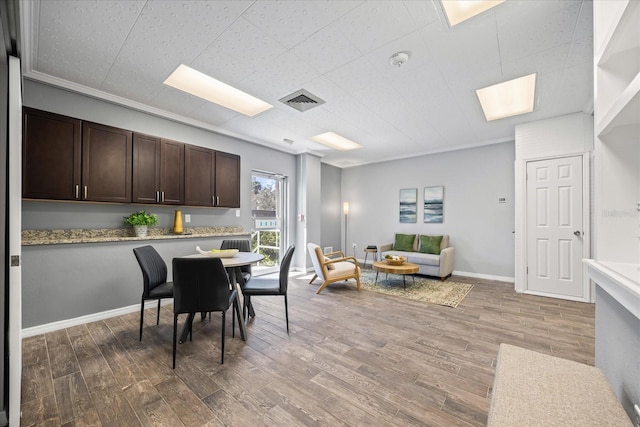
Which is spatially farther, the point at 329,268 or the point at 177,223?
the point at 329,268

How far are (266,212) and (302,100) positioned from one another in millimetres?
2667

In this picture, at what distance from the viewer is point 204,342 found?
254 cm

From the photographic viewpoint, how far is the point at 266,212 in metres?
5.43

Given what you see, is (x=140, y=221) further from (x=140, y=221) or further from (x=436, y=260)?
Result: (x=436, y=260)

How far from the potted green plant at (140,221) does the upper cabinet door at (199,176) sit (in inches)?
20.8

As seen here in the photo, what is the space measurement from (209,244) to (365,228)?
13.5 feet

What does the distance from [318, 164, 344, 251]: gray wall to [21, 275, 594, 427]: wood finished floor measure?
3.64m

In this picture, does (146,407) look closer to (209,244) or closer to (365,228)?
(209,244)

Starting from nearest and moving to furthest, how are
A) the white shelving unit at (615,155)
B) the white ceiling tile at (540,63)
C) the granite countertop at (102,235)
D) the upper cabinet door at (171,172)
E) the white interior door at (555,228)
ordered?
the white shelving unit at (615,155) → the white ceiling tile at (540,63) → the granite countertop at (102,235) → the upper cabinet door at (171,172) → the white interior door at (555,228)

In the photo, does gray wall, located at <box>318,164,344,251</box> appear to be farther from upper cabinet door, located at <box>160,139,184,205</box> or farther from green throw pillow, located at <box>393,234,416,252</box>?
upper cabinet door, located at <box>160,139,184,205</box>

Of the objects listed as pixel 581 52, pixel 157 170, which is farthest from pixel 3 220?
pixel 581 52

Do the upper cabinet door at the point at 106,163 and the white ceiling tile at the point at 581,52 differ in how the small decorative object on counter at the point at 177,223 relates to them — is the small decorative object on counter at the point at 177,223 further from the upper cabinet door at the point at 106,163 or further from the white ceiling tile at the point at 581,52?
the white ceiling tile at the point at 581,52

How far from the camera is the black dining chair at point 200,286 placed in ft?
7.00

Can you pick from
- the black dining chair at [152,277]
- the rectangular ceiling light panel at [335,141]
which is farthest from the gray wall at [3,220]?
the rectangular ceiling light panel at [335,141]
